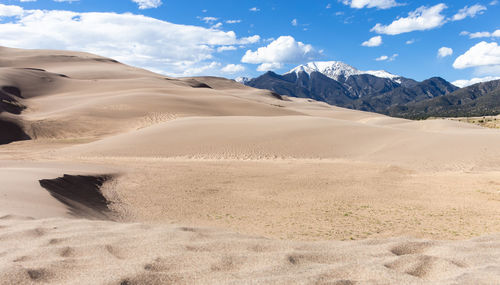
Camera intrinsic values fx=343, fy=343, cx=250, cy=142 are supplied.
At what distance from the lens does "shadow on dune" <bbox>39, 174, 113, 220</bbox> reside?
9948 millimetres

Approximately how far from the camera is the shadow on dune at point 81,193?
9948 millimetres

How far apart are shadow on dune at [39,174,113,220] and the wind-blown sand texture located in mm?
89

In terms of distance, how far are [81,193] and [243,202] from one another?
5.70 m

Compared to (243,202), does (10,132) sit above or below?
above

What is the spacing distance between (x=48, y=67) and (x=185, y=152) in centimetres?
8715

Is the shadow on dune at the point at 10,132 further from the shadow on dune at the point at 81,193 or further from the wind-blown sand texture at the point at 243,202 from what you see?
the shadow on dune at the point at 81,193

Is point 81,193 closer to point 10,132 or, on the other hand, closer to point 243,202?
point 243,202

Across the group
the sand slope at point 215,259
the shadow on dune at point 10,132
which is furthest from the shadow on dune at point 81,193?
the shadow on dune at point 10,132

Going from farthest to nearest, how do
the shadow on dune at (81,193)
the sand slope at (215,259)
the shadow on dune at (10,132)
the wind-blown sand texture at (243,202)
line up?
the shadow on dune at (10,132), the shadow on dune at (81,193), the wind-blown sand texture at (243,202), the sand slope at (215,259)

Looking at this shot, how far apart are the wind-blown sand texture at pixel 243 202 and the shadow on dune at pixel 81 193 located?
9 centimetres

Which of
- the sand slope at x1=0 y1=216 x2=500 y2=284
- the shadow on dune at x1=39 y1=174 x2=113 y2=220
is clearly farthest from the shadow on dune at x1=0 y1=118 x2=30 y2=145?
the sand slope at x1=0 y1=216 x2=500 y2=284

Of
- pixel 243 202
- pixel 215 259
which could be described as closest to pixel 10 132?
pixel 243 202

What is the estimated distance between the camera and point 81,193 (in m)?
12.0

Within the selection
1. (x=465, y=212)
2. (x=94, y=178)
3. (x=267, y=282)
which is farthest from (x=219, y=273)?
(x=94, y=178)
